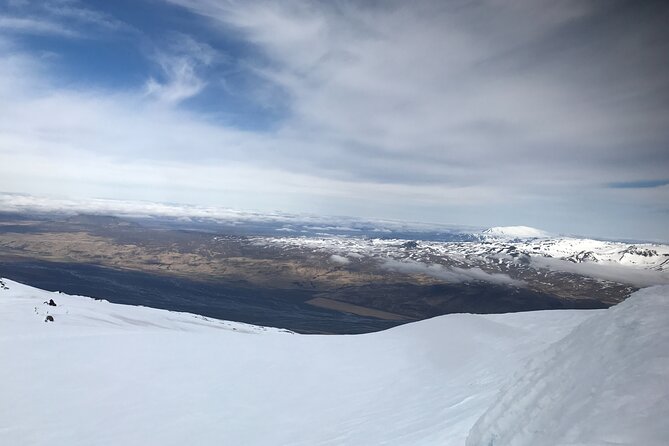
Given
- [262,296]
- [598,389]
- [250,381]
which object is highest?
[598,389]

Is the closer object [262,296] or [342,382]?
[342,382]

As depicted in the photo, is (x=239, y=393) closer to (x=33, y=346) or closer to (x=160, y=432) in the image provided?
(x=160, y=432)

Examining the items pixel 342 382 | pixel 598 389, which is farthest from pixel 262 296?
pixel 598 389

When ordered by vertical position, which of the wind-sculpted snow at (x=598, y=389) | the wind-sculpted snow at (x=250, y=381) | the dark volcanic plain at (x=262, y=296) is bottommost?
the dark volcanic plain at (x=262, y=296)

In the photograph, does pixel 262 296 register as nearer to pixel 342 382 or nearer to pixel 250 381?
pixel 250 381

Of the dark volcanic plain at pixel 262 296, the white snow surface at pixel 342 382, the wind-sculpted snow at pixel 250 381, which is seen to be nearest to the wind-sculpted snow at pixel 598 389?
the white snow surface at pixel 342 382

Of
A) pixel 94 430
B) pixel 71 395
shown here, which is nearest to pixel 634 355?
pixel 94 430

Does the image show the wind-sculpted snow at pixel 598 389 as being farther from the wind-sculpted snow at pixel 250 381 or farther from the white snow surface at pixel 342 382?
the wind-sculpted snow at pixel 250 381
